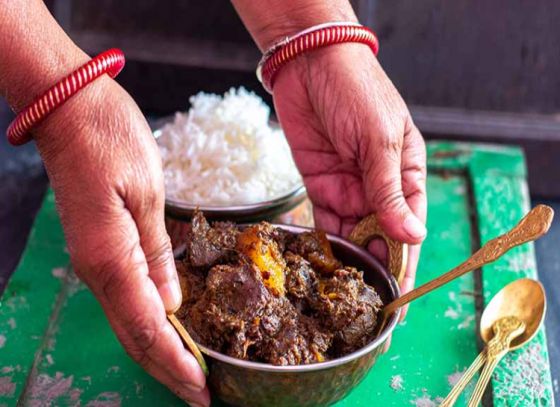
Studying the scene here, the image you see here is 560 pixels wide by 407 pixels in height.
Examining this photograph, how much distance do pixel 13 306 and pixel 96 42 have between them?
1.09m

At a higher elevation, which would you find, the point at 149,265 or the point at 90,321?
the point at 149,265

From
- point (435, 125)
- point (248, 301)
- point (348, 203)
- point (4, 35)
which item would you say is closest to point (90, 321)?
point (248, 301)

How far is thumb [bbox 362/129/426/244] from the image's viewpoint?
4.83ft

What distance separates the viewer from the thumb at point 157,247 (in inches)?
47.4

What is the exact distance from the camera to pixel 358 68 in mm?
1630

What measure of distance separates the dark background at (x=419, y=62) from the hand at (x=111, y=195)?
38.2 inches

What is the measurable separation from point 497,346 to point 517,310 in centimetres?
14

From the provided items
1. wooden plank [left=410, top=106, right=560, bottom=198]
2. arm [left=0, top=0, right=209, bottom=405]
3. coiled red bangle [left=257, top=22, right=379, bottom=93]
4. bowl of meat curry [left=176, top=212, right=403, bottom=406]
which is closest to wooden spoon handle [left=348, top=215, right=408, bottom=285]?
bowl of meat curry [left=176, top=212, right=403, bottom=406]

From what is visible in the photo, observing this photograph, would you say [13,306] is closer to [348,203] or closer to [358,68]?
[348,203]

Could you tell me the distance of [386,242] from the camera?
5.09 ft

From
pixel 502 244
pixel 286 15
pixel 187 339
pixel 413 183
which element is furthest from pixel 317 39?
pixel 187 339

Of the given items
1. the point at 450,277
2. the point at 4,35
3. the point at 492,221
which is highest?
the point at 4,35

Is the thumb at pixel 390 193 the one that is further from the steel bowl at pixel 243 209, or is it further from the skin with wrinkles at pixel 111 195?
the steel bowl at pixel 243 209

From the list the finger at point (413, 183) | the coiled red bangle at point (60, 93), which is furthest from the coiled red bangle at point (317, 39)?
the coiled red bangle at point (60, 93)
